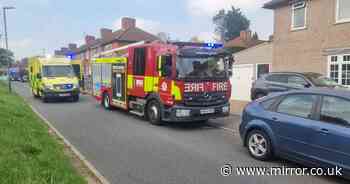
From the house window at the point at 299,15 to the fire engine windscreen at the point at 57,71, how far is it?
13394 mm

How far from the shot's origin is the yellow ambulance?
1819 centimetres

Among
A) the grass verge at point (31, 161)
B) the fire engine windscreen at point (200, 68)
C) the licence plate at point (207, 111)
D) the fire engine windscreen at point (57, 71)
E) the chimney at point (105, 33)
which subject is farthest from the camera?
the chimney at point (105, 33)

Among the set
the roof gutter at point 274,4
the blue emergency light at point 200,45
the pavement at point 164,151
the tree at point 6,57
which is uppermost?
the roof gutter at point 274,4

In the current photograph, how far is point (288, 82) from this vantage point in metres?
13.6

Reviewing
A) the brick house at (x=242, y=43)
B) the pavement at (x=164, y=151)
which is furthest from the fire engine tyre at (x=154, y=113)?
the brick house at (x=242, y=43)

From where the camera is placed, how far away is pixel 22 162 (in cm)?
521

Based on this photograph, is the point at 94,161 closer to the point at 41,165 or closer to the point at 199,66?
the point at 41,165

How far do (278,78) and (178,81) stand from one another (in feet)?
20.8

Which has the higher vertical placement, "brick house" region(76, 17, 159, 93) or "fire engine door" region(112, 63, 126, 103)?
"brick house" region(76, 17, 159, 93)

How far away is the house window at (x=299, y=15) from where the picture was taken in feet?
59.6

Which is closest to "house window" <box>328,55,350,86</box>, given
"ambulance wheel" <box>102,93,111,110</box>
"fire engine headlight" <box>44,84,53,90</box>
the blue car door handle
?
"ambulance wheel" <box>102,93,111,110</box>

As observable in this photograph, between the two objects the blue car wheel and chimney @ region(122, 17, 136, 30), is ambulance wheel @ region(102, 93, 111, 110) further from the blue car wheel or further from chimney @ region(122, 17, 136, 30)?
chimney @ region(122, 17, 136, 30)

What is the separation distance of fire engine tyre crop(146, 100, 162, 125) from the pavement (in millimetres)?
232

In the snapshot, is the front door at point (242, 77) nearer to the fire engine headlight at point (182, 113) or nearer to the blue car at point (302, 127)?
the fire engine headlight at point (182, 113)
